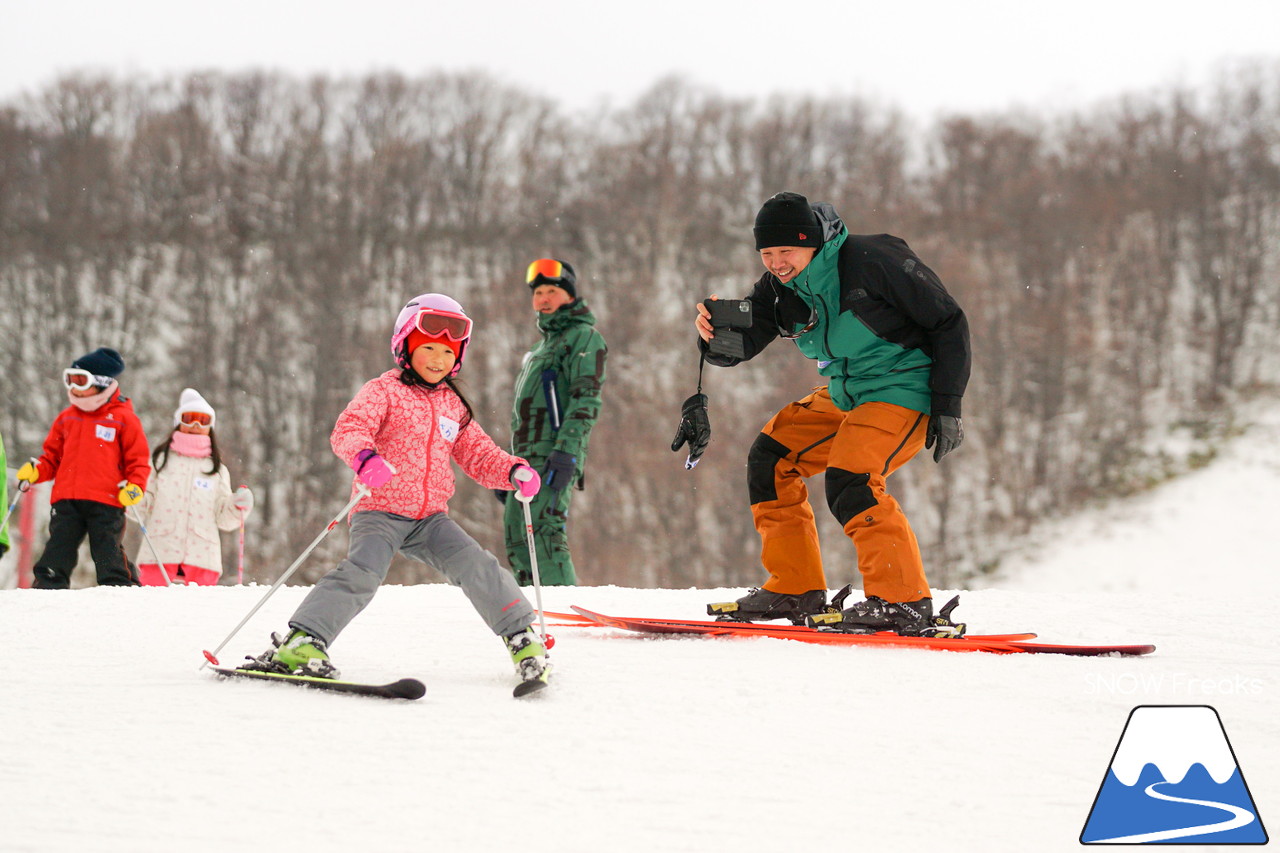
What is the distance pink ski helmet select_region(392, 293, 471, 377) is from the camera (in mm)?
3408

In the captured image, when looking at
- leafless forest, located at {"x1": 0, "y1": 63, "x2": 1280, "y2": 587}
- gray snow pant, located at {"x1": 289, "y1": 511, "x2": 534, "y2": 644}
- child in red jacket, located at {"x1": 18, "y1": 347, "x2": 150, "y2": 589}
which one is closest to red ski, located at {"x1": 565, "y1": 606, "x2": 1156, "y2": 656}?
gray snow pant, located at {"x1": 289, "y1": 511, "x2": 534, "y2": 644}

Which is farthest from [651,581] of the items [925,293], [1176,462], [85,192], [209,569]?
[925,293]

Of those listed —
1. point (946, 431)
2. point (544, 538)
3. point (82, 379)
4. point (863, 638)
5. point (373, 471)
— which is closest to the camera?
point (373, 471)

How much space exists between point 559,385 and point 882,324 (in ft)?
9.26

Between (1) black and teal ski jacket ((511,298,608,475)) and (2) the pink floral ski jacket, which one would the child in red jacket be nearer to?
(1) black and teal ski jacket ((511,298,608,475))

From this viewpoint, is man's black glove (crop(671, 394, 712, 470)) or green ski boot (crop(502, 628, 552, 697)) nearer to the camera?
green ski boot (crop(502, 628, 552, 697))

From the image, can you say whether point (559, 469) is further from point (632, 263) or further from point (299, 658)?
point (632, 263)

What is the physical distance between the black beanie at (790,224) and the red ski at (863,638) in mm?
1431

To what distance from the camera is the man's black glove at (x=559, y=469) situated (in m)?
6.14

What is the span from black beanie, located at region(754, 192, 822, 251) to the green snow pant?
258 centimetres

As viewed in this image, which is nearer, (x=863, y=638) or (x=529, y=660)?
(x=529, y=660)

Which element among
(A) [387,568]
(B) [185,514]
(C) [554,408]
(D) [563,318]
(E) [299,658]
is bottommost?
(E) [299,658]

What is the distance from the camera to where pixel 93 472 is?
652cm

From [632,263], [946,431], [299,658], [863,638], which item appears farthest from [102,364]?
[632,263]
